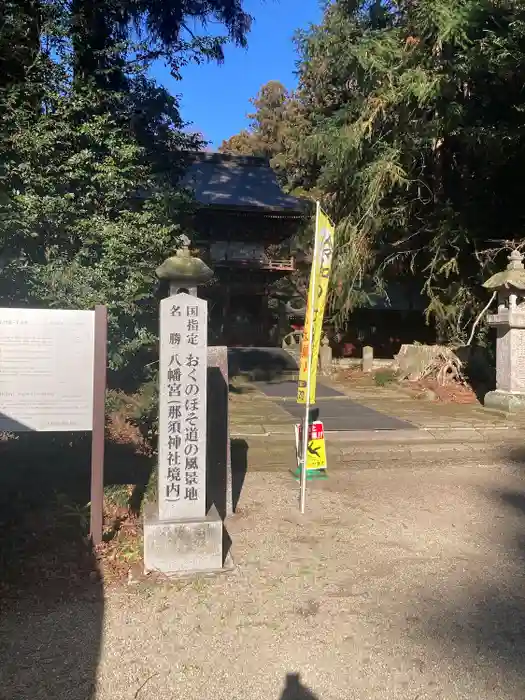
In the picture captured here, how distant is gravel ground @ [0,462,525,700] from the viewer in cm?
250

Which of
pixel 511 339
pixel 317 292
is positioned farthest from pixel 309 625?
pixel 511 339

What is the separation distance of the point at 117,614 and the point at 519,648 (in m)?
2.10

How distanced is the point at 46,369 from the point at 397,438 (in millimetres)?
4891

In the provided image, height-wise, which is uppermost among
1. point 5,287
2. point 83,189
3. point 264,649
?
point 83,189

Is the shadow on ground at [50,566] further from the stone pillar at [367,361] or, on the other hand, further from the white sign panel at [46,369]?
the stone pillar at [367,361]

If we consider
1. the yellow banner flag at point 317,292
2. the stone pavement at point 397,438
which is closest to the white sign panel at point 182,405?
the yellow banner flag at point 317,292

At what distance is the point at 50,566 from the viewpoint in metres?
3.58

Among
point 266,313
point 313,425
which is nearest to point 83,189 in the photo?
point 313,425

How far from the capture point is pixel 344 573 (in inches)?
143

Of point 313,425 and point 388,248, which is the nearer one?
point 313,425

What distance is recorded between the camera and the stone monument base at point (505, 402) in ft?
29.7

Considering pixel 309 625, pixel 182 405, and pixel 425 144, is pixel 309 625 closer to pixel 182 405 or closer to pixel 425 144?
pixel 182 405

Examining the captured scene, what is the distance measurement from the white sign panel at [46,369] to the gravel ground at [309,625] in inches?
44.7

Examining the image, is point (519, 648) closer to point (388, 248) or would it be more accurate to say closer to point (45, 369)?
point (45, 369)
